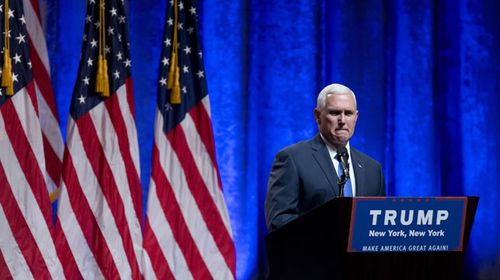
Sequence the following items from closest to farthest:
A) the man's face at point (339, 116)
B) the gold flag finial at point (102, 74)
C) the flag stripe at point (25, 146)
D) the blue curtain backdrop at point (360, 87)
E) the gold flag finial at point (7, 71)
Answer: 1. the man's face at point (339, 116)
2. the gold flag finial at point (7, 71)
3. the flag stripe at point (25, 146)
4. the gold flag finial at point (102, 74)
5. the blue curtain backdrop at point (360, 87)

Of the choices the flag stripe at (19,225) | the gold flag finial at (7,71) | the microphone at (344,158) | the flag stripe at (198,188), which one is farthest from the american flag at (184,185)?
the microphone at (344,158)

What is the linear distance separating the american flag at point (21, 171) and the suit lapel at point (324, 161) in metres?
2.17

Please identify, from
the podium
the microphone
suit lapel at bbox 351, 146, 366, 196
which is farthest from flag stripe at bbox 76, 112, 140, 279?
the podium

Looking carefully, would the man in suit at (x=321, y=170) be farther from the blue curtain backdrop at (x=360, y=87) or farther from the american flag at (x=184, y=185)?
the blue curtain backdrop at (x=360, y=87)

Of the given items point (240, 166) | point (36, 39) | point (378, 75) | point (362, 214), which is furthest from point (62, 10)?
point (362, 214)

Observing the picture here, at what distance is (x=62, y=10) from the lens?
5.67 meters

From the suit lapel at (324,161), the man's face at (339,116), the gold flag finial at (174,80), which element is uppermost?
the gold flag finial at (174,80)

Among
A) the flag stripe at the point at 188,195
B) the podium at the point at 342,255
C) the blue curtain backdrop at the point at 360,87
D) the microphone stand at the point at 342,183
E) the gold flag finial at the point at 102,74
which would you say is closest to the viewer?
the podium at the point at 342,255

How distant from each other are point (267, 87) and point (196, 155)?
0.93m

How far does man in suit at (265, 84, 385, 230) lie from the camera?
327 cm

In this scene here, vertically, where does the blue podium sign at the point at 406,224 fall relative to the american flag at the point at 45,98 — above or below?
below

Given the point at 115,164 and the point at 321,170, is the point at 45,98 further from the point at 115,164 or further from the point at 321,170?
the point at 321,170

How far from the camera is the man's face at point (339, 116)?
3.40 meters

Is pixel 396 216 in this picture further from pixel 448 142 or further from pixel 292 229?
pixel 448 142
